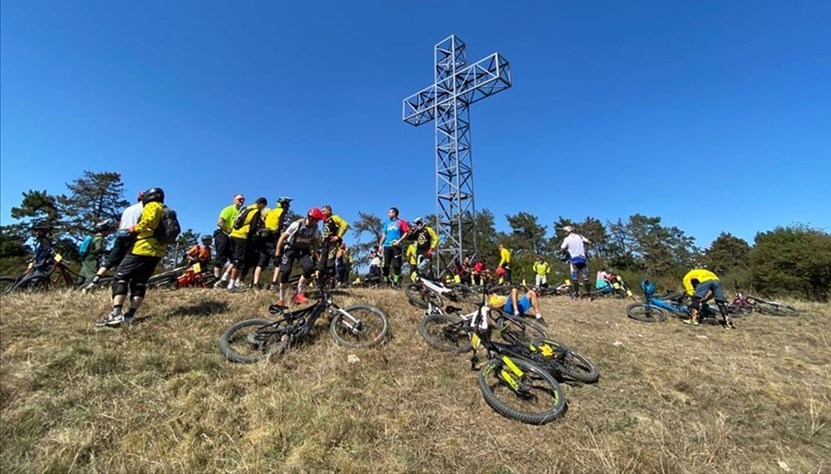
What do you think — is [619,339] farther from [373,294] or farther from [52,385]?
[52,385]

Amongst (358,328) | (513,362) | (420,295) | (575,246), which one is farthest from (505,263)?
(513,362)

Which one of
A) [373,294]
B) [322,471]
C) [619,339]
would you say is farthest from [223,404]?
[619,339]

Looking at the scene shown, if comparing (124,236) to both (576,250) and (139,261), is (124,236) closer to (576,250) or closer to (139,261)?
(139,261)

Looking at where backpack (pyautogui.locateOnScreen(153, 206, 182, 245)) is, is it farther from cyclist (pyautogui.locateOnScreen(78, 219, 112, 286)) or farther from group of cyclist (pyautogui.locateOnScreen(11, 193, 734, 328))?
cyclist (pyautogui.locateOnScreen(78, 219, 112, 286))

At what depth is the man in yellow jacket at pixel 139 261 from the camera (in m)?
5.41

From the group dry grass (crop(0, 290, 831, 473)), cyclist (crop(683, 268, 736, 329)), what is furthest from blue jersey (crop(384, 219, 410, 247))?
cyclist (crop(683, 268, 736, 329))

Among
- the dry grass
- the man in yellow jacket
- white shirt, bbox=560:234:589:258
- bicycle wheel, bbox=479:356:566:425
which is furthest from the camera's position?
white shirt, bbox=560:234:589:258

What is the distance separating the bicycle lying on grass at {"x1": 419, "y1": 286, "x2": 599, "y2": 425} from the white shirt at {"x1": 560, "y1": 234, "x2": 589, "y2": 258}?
450cm

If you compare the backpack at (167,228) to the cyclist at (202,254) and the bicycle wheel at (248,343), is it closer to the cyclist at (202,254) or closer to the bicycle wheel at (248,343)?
the bicycle wheel at (248,343)

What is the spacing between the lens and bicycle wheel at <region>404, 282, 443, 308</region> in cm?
828

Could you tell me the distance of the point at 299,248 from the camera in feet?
23.8

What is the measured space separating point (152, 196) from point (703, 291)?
12.5 m

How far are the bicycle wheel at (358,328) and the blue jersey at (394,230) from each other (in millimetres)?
3654

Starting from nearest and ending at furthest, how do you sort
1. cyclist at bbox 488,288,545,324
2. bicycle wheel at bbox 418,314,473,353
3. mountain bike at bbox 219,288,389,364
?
mountain bike at bbox 219,288,389,364 < bicycle wheel at bbox 418,314,473,353 < cyclist at bbox 488,288,545,324
